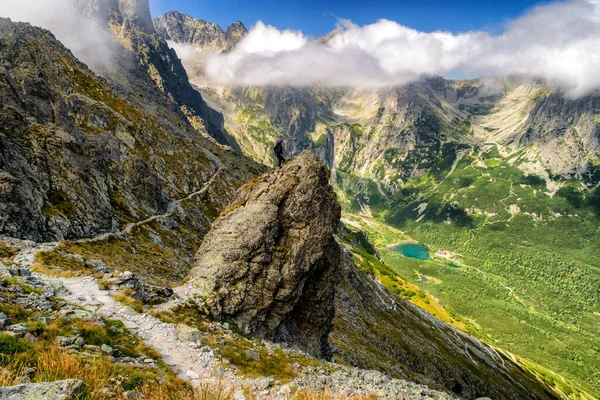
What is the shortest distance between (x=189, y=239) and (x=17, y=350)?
58.2m

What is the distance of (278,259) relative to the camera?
30.5m

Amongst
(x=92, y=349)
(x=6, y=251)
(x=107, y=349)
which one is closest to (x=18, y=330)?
(x=92, y=349)

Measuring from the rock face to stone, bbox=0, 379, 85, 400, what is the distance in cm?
1839

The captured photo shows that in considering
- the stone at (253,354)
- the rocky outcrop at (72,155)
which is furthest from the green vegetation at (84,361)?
the rocky outcrop at (72,155)

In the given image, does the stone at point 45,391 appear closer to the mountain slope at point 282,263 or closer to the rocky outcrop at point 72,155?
the mountain slope at point 282,263

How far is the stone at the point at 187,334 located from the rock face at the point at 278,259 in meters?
5.08

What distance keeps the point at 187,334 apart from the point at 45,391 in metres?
13.2

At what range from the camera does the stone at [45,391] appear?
22.6 ft

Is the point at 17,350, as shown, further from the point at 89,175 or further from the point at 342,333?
the point at 342,333

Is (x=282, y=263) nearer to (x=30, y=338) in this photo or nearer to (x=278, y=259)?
(x=278, y=259)

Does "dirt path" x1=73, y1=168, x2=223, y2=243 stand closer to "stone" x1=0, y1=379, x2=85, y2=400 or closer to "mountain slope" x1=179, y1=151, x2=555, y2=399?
"mountain slope" x1=179, y1=151, x2=555, y2=399

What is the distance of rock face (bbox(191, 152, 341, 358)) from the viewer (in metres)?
27.9

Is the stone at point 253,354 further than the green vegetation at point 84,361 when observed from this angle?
Yes

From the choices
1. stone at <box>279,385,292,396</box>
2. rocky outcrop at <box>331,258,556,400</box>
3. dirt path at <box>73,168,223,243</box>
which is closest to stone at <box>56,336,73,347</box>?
stone at <box>279,385,292,396</box>
